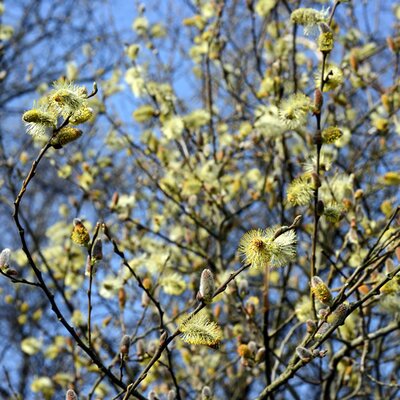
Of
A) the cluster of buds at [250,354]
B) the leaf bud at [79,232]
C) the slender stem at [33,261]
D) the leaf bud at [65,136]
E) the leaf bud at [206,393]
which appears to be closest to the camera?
the slender stem at [33,261]

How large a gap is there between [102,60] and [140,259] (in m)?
4.79

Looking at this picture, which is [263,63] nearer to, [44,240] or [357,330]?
[357,330]

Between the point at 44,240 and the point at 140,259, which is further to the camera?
the point at 44,240

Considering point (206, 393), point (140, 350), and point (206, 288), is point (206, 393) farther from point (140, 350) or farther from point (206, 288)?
point (206, 288)

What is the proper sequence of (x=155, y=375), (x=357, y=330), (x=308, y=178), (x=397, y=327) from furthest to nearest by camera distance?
1. (x=155, y=375)
2. (x=357, y=330)
3. (x=397, y=327)
4. (x=308, y=178)

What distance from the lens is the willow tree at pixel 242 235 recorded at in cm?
188

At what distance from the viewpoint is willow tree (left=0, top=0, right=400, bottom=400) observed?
1880 millimetres

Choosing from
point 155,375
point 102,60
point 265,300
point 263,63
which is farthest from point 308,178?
point 102,60

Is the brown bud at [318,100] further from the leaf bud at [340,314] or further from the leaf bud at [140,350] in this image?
the leaf bud at [140,350]

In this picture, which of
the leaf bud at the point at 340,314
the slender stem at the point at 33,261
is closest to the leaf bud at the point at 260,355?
the leaf bud at the point at 340,314

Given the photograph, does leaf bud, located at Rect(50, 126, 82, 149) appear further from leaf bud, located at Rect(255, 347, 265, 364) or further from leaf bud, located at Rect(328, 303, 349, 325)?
leaf bud, located at Rect(255, 347, 265, 364)

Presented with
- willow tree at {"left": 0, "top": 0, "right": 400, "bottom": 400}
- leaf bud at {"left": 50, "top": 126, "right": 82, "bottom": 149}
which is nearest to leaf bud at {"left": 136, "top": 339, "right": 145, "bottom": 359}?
willow tree at {"left": 0, "top": 0, "right": 400, "bottom": 400}

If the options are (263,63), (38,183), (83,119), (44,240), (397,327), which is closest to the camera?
(83,119)

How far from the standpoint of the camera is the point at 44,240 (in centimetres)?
954
